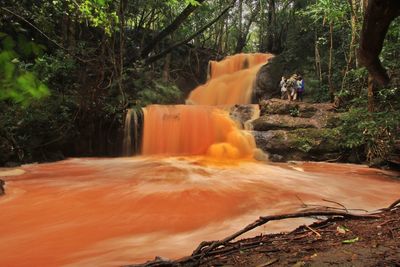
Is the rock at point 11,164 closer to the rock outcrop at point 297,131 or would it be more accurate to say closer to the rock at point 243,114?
the rock outcrop at point 297,131

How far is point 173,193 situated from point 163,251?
3231 mm

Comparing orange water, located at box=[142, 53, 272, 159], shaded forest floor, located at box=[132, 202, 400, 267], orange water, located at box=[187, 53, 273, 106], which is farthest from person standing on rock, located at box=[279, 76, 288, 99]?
shaded forest floor, located at box=[132, 202, 400, 267]

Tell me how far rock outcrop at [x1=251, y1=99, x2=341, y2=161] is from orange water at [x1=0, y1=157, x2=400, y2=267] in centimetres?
81

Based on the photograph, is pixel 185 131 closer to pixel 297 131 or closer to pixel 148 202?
pixel 297 131

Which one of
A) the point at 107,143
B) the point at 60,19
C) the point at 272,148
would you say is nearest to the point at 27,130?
the point at 107,143

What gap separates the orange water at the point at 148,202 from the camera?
14.3 ft

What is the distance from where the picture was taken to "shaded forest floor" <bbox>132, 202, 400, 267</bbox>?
88.2 inches

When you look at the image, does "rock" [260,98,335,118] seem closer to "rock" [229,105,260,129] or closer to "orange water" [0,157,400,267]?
"rock" [229,105,260,129]

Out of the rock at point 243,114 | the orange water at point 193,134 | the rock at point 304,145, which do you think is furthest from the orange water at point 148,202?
the rock at point 243,114

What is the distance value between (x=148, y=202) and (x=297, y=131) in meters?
7.64

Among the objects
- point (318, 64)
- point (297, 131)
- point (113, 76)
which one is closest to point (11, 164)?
point (113, 76)

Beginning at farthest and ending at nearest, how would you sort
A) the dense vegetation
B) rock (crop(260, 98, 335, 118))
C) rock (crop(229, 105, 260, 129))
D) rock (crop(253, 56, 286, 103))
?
rock (crop(253, 56, 286, 103)) → rock (crop(229, 105, 260, 129)) → rock (crop(260, 98, 335, 118)) → the dense vegetation

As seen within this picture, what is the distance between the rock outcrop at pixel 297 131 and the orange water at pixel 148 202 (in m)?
0.81

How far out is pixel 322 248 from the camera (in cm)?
251
